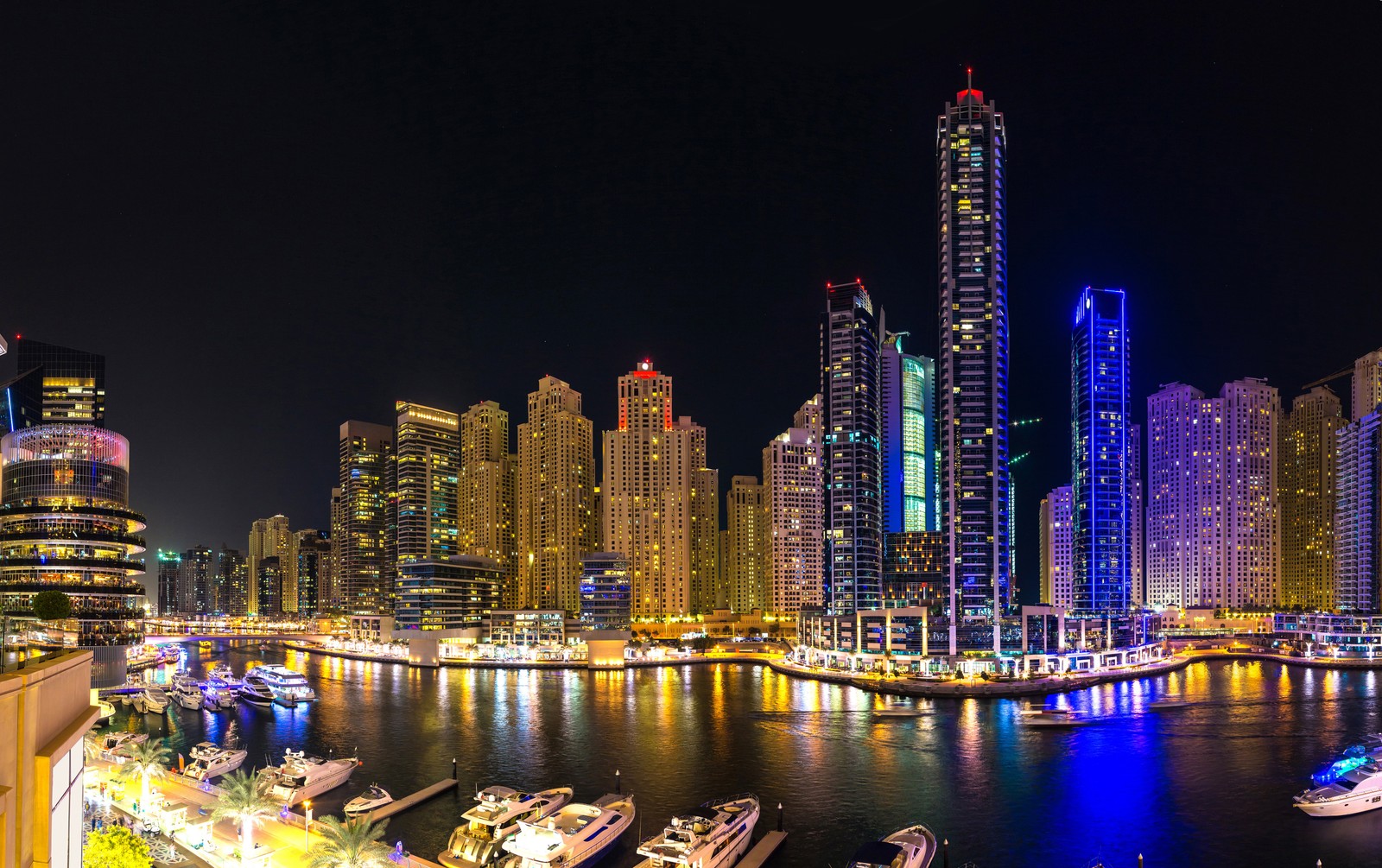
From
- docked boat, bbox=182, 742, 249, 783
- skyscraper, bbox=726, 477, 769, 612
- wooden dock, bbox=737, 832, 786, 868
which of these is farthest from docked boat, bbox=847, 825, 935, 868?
skyscraper, bbox=726, 477, 769, 612

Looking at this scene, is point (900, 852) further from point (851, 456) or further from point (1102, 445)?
point (1102, 445)

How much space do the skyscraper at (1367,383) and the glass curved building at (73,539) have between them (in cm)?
18724

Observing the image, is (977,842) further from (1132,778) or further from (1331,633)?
(1331,633)

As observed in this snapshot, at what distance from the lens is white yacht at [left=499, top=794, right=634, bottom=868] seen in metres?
33.7

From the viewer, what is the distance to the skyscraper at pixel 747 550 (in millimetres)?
185875

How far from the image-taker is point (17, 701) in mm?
8117

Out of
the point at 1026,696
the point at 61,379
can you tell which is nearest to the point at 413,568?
the point at 61,379

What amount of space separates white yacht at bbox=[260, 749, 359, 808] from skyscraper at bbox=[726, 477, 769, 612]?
13994 centimetres

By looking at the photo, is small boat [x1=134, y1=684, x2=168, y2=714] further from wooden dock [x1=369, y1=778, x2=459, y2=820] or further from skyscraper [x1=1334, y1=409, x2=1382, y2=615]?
skyscraper [x1=1334, y1=409, x2=1382, y2=615]

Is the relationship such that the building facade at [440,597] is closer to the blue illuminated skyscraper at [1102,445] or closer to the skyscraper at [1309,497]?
the blue illuminated skyscraper at [1102,445]

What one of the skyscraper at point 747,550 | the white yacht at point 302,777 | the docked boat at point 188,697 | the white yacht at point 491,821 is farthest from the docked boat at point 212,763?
the skyscraper at point 747,550

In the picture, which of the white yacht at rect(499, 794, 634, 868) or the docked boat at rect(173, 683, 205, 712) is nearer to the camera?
the white yacht at rect(499, 794, 634, 868)

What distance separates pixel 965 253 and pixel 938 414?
70.9ft

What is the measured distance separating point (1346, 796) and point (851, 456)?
8772cm
